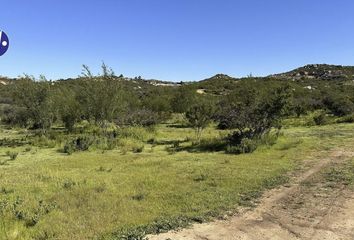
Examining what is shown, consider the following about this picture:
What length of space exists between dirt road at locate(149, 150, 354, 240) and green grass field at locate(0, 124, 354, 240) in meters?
0.50

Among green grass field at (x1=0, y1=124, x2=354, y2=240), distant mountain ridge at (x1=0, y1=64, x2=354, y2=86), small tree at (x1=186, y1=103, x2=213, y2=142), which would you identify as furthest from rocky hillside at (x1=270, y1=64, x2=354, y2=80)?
Answer: green grass field at (x1=0, y1=124, x2=354, y2=240)

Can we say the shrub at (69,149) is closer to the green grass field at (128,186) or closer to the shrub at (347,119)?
the green grass field at (128,186)

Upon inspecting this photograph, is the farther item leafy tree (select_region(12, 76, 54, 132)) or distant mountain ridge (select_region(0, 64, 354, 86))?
distant mountain ridge (select_region(0, 64, 354, 86))

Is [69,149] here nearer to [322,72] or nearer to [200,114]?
[200,114]

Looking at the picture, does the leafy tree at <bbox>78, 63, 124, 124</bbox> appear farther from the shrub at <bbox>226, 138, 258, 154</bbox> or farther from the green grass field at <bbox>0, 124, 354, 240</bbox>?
the shrub at <bbox>226, 138, 258, 154</bbox>

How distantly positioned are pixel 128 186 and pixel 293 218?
15.0ft

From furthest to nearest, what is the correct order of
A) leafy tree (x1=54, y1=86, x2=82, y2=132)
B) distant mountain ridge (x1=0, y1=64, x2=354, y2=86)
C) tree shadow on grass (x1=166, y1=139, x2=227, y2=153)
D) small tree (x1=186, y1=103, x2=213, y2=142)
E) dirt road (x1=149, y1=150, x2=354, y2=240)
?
distant mountain ridge (x1=0, y1=64, x2=354, y2=86), leafy tree (x1=54, y1=86, x2=82, y2=132), small tree (x1=186, y1=103, x2=213, y2=142), tree shadow on grass (x1=166, y1=139, x2=227, y2=153), dirt road (x1=149, y1=150, x2=354, y2=240)

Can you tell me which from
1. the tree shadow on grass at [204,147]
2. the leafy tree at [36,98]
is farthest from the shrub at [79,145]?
the leafy tree at [36,98]

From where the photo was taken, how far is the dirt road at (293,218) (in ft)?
25.1

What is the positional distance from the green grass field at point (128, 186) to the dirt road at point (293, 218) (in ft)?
1.64

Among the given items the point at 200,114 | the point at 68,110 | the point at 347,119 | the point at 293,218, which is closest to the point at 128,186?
the point at 293,218

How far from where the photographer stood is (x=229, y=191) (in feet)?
35.2

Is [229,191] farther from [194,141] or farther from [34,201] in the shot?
[194,141]

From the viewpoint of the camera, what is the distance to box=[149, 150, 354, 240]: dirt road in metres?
7.65
